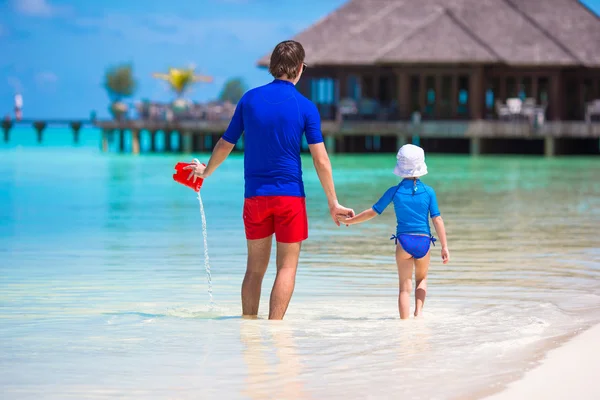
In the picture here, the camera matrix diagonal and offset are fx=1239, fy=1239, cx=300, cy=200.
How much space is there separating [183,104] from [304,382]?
47023 millimetres

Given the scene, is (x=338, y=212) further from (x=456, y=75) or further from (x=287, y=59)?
(x=456, y=75)

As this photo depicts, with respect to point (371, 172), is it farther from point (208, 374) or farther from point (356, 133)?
point (208, 374)

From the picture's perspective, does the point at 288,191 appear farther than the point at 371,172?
No

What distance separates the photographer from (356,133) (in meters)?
45.2

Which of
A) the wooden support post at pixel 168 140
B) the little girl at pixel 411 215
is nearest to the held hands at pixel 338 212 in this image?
the little girl at pixel 411 215

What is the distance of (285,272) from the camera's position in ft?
22.7

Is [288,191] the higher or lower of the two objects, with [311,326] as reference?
higher

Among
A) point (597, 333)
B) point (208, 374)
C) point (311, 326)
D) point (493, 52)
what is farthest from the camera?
point (493, 52)

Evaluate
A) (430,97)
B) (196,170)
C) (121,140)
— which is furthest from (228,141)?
(121,140)

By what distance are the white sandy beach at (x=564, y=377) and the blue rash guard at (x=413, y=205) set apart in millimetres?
1163

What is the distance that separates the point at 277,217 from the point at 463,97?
1648 inches

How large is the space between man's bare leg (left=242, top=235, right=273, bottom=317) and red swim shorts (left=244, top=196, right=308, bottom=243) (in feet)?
0.20

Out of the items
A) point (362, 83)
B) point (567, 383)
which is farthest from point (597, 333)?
point (362, 83)

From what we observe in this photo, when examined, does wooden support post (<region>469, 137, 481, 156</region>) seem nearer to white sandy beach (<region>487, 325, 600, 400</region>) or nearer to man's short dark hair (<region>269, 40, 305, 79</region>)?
man's short dark hair (<region>269, 40, 305, 79</region>)
